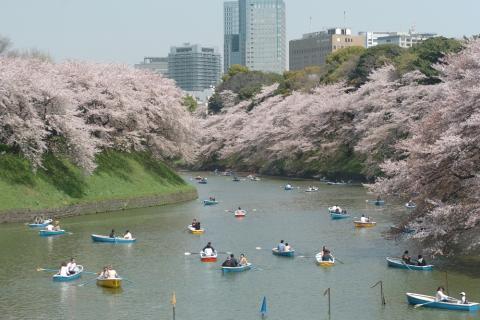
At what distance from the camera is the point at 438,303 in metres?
31.5

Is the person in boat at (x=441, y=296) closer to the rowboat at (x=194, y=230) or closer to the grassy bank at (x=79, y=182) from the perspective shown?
the rowboat at (x=194, y=230)

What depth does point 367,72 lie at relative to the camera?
102812 mm

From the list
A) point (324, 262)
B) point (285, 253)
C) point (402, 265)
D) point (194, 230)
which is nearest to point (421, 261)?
point (402, 265)

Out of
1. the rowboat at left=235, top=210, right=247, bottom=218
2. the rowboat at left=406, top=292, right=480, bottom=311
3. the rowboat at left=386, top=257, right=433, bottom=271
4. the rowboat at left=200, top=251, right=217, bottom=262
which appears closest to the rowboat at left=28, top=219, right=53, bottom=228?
the rowboat at left=200, top=251, right=217, bottom=262

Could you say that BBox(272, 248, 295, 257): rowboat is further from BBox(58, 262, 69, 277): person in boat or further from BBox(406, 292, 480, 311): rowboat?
BBox(58, 262, 69, 277): person in boat

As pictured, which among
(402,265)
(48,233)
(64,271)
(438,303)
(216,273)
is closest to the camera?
(438,303)

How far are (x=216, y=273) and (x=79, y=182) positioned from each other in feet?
85.5

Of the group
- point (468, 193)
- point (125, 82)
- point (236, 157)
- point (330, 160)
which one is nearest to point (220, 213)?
point (125, 82)

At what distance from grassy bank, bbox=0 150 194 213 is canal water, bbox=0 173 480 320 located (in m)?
2.50

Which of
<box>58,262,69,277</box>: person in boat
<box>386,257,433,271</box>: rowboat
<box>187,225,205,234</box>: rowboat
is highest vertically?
<box>58,262,69,277</box>: person in boat

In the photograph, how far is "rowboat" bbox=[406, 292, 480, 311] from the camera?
31.0 metres

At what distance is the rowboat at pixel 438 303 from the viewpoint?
31.0 metres

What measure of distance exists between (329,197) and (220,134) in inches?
2044

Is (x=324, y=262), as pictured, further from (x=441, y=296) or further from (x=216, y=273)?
(x=441, y=296)
